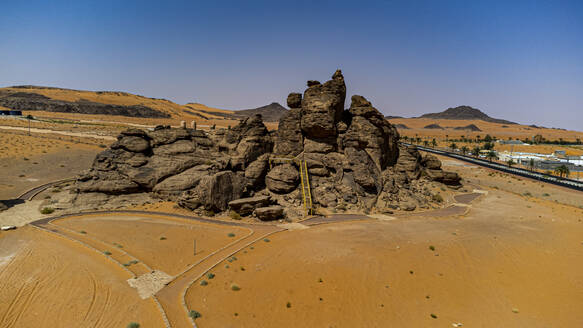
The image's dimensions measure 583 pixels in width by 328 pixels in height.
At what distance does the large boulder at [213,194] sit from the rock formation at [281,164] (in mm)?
97

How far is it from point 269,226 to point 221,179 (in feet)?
23.3

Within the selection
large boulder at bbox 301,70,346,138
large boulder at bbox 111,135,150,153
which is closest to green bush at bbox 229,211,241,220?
large boulder at bbox 111,135,150,153

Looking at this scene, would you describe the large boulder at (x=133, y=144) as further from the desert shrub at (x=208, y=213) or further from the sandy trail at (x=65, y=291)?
the sandy trail at (x=65, y=291)

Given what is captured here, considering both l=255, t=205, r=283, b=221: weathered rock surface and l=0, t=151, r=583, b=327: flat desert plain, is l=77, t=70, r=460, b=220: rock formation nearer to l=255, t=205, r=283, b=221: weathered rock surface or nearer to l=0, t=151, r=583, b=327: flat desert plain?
l=255, t=205, r=283, b=221: weathered rock surface

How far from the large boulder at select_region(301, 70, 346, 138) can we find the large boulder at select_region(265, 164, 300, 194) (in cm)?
654

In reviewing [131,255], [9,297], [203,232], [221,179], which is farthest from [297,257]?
[9,297]

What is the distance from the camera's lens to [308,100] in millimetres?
36469

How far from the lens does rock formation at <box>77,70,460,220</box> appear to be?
29.5 m

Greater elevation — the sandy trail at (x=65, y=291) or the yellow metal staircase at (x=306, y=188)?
the yellow metal staircase at (x=306, y=188)

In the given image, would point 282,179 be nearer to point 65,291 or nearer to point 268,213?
point 268,213

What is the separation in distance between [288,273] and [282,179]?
15.5 metres

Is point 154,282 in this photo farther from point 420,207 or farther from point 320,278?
point 420,207

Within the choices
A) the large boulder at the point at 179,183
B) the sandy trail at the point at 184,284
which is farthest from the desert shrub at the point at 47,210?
the sandy trail at the point at 184,284

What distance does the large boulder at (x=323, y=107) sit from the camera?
35.5 m
